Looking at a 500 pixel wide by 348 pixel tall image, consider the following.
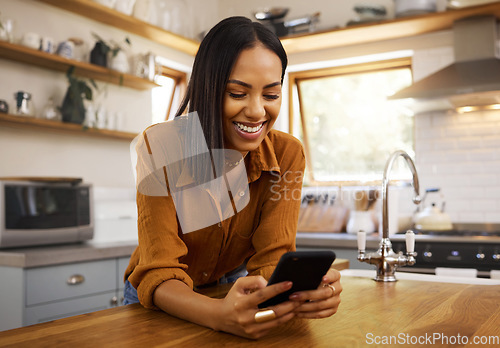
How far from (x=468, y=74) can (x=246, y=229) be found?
9.16ft

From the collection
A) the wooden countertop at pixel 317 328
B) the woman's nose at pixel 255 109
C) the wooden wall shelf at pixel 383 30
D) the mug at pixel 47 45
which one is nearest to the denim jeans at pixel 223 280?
the wooden countertop at pixel 317 328

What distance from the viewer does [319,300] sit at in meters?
0.97

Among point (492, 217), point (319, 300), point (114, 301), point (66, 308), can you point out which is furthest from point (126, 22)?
point (319, 300)

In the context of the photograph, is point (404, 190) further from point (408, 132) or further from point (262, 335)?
point (262, 335)

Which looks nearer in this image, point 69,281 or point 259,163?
point 259,163

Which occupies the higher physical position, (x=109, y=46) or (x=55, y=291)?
(x=109, y=46)

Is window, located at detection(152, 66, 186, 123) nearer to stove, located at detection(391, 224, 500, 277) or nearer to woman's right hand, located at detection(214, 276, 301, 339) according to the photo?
stove, located at detection(391, 224, 500, 277)

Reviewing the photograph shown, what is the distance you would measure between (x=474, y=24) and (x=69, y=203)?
3072mm

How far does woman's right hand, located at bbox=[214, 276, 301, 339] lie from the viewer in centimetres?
86

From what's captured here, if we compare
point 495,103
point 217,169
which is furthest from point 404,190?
point 217,169

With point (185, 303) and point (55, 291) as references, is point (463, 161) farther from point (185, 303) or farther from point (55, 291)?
point (185, 303)

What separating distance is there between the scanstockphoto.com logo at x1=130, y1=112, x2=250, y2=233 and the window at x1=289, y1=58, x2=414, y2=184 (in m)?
3.28

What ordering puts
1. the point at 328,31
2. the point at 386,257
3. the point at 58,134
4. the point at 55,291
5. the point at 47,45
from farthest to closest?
the point at 328,31, the point at 58,134, the point at 47,45, the point at 55,291, the point at 386,257

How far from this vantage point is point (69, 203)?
2.83 m
